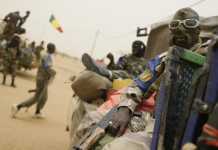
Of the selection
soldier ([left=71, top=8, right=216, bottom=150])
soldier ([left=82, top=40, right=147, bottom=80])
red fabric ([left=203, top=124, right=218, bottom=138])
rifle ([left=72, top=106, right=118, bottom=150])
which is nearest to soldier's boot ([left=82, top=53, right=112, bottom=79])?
soldier ([left=82, top=40, right=147, bottom=80])

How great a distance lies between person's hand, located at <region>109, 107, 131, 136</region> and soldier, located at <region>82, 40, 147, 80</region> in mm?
2040

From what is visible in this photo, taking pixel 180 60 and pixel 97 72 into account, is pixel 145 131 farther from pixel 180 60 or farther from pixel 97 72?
pixel 97 72

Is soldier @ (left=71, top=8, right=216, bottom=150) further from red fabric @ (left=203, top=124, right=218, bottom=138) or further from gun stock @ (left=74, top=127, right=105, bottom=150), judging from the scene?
red fabric @ (left=203, top=124, right=218, bottom=138)

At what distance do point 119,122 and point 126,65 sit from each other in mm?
3765

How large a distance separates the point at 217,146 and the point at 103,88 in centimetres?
333

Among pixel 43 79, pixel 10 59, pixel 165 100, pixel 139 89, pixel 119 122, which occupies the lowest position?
pixel 10 59

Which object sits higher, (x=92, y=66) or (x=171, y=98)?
(x=171, y=98)

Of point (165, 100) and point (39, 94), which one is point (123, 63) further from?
point (165, 100)

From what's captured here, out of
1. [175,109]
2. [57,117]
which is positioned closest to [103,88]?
[175,109]

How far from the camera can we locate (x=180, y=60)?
9.23 ft

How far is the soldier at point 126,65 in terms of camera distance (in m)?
5.74

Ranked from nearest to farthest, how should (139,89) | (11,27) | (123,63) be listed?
(139,89)
(123,63)
(11,27)

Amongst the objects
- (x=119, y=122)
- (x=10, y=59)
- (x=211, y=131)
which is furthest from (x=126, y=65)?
(x=10, y=59)

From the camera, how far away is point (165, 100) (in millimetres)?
2844
